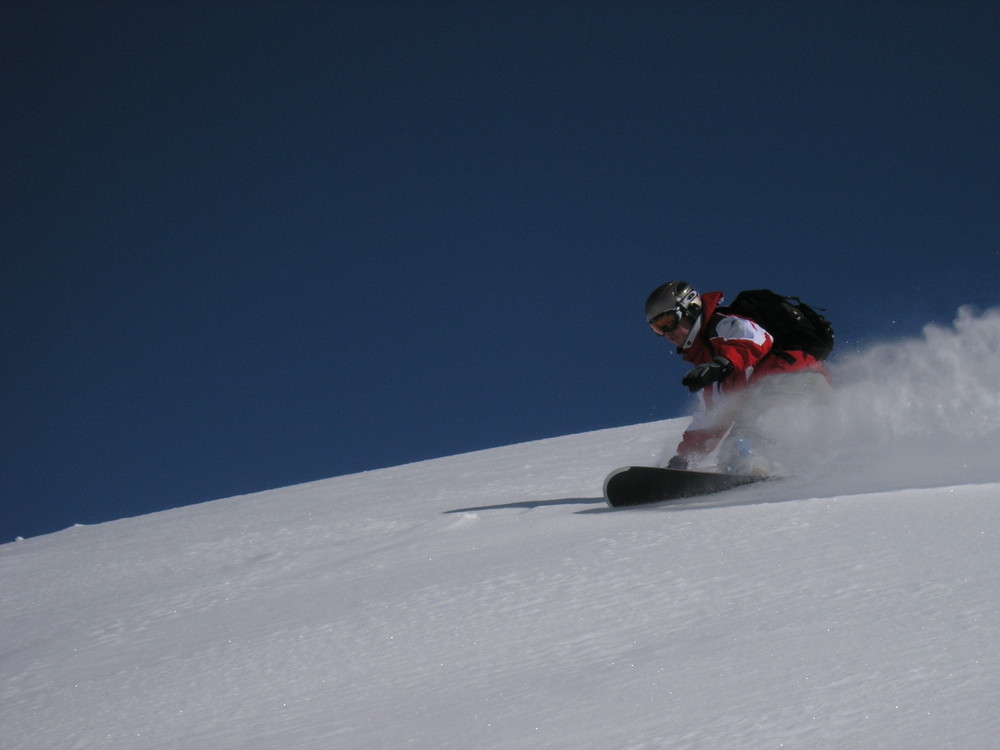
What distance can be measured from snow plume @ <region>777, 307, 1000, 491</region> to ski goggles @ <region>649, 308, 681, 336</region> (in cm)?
87

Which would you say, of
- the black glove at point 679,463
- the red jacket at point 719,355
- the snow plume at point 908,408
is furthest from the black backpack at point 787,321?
the black glove at point 679,463

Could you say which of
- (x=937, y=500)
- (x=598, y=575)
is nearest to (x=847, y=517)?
(x=937, y=500)

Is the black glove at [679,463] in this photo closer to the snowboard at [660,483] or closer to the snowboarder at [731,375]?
the snowboarder at [731,375]

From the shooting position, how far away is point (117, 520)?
1024 centimetres

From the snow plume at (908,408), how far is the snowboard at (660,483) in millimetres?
464

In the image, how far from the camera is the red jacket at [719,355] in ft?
17.3

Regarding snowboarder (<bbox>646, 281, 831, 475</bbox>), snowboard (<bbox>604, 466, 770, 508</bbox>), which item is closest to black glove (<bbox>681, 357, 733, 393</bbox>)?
snowboarder (<bbox>646, 281, 831, 475</bbox>)

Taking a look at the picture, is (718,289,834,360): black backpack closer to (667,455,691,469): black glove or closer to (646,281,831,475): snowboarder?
(646,281,831,475): snowboarder

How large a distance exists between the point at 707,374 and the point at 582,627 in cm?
275

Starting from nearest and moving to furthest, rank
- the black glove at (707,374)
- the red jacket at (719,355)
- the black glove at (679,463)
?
1. the black glove at (707,374)
2. the red jacket at (719,355)
3. the black glove at (679,463)

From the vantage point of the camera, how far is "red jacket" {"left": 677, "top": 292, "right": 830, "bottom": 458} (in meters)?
5.27

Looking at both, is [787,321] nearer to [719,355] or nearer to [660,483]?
[719,355]

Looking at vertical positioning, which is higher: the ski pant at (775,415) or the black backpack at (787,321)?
the black backpack at (787,321)

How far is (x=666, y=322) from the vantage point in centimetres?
552
